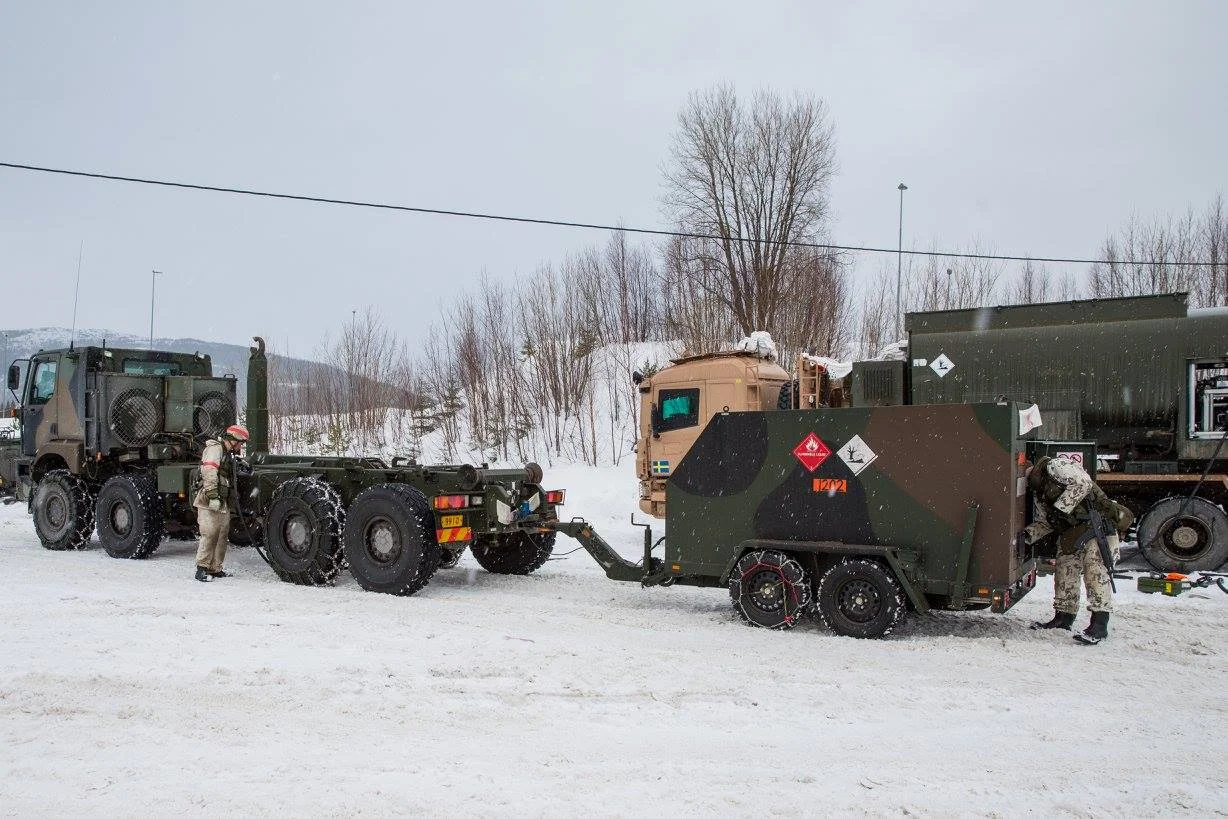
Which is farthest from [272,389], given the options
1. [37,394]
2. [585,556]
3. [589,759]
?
[589,759]

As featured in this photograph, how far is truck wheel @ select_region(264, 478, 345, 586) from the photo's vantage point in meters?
9.74

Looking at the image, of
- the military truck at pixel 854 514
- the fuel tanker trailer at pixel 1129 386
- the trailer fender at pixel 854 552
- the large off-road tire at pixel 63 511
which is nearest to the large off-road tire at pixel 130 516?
the large off-road tire at pixel 63 511

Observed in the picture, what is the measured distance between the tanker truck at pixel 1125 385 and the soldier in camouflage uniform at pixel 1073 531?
3.77 meters

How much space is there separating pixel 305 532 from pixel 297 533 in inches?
6.0

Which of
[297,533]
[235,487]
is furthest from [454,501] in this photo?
[235,487]

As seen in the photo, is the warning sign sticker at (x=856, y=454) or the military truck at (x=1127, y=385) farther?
the military truck at (x=1127, y=385)

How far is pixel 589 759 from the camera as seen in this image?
4738 mm

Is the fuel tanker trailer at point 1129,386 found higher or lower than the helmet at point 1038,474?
higher

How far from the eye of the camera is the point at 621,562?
29.6ft

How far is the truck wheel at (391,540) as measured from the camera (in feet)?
29.9

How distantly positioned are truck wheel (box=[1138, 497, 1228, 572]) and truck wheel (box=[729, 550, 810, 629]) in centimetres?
561

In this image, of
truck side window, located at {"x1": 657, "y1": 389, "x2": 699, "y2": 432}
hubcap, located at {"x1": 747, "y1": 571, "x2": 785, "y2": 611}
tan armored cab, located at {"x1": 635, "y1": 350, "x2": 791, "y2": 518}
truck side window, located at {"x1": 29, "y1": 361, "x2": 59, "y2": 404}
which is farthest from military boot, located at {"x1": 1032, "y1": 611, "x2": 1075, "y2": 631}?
truck side window, located at {"x1": 29, "y1": 361, "x2": 59, "y2": 404}

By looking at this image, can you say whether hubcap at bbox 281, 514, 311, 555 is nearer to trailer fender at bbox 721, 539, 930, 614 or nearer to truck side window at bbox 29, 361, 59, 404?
trailer fender at bbox 721, 539, 930, 614

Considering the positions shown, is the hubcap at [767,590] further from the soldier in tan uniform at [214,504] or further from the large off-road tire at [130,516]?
the large off-road tire at [130,516]
